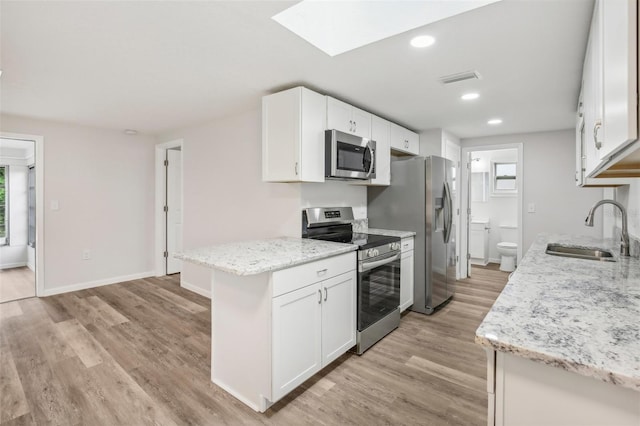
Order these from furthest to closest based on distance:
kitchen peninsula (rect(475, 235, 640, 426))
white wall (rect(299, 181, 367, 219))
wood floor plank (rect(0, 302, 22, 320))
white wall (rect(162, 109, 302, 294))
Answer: wood floor plank (rect(0, 302, 22, 320)) → white wall (rect(162, 109, 302, 294)) → white wall (rect(299, 181, 367, 219)) → kitchen peninsula (rect(475, 235, 640, 426))

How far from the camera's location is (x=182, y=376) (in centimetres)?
226

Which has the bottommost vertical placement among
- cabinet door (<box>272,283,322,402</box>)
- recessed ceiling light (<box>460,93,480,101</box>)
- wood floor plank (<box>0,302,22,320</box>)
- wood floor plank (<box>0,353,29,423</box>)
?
wood floor plank (<box>0,353,29,423</box>)

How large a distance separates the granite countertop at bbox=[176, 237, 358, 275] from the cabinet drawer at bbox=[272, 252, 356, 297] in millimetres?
45

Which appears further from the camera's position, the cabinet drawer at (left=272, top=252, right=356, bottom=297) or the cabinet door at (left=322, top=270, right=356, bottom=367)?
the cabinet door at (left=322, top=270, right=356, bottom=367)

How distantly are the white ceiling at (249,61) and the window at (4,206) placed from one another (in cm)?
309

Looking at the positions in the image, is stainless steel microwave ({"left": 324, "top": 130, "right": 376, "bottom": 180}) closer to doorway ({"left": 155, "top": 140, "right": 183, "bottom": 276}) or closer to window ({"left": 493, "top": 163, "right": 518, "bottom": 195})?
doorway ({"left": 155, "top": 140, "right": 183, "bottom": 276})

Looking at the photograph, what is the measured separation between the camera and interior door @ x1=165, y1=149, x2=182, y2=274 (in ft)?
16.9

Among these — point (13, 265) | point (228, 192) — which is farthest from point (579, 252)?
point (13, 265)

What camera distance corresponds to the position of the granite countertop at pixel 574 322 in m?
0.72

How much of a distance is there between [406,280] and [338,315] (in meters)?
1.33

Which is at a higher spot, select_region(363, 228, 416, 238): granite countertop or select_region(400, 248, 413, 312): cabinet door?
select_region(363, 228, 416, 238): granite countertop

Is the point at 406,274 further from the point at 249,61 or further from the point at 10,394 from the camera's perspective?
the point at 10,394

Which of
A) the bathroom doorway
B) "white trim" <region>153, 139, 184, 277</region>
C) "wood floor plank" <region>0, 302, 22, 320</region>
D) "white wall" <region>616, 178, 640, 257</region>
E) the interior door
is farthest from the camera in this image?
the bathroom doorway

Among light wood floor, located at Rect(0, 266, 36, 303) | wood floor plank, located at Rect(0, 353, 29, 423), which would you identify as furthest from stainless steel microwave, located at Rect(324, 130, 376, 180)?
light wood floor, located at Rect(0, 266, 36, 303)
